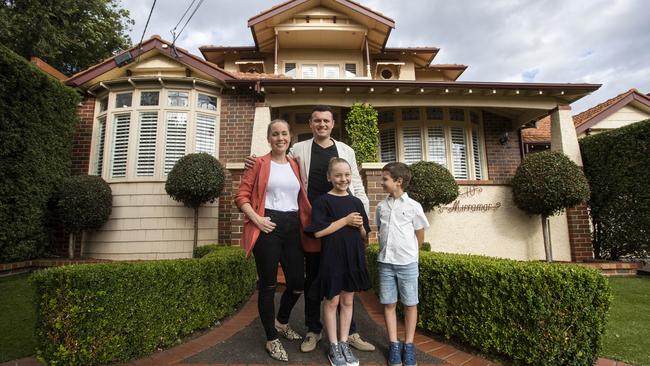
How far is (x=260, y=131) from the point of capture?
7816 millimetres

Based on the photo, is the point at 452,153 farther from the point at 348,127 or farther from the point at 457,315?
the point at 457,315

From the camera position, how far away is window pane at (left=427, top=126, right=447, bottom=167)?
31.1 feet

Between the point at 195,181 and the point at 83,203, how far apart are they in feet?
7.97

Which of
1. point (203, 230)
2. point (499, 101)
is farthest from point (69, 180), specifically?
point (499, 101)

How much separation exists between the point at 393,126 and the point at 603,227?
17.8 ft

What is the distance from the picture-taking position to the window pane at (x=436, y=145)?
9.48 m

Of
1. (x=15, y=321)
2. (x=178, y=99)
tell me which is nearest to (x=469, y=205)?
(x=178, y=99)

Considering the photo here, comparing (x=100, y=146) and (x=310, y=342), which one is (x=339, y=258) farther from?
(x=100, y=146)

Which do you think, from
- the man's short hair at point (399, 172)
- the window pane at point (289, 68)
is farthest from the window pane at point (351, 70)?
the man's short hair at point (399, 172)

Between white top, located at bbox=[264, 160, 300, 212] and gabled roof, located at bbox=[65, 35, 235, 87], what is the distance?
248 inches

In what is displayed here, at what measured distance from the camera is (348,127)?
812 centimetres

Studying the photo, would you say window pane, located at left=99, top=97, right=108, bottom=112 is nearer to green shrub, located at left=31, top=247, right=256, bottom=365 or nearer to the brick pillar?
the brick pillar

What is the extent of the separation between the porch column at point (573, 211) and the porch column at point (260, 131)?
6.92 m

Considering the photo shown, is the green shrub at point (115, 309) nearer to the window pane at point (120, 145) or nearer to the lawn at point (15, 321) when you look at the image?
the lawn at point (15, 321)
